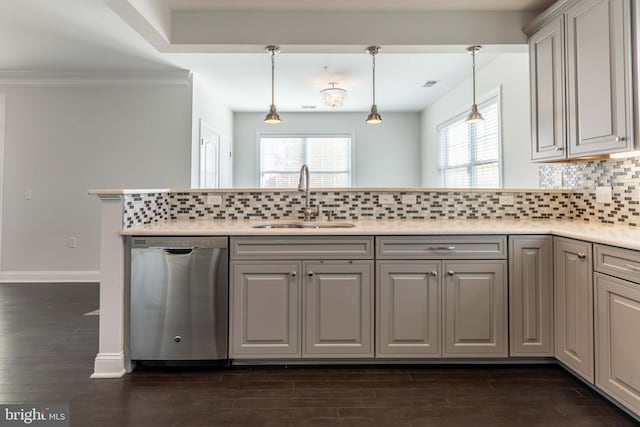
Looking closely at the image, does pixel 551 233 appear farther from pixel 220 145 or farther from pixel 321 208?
pixel 220 145

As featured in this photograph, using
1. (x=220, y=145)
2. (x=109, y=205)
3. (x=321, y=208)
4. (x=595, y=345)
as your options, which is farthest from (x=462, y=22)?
(x=220, y=145)

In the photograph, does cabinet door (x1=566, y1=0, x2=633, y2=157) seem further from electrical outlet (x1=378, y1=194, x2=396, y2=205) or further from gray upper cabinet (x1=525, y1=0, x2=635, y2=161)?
electrical outlet (x1=378, y1=194, x2=396, y2=205)

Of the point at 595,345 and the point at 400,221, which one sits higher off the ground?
the point at 400,221

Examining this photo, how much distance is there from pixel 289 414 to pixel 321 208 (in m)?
1.49

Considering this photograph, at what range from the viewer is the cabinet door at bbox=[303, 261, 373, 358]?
2248 mm

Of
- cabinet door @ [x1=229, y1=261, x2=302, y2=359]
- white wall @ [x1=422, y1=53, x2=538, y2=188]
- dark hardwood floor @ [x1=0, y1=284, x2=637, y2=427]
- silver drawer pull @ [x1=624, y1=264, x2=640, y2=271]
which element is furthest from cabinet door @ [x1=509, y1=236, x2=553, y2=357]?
white wall @ [x1=422, y1=53, x2=538, y2=188]

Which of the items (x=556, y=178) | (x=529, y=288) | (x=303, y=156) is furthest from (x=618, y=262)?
(x=303, y=156)

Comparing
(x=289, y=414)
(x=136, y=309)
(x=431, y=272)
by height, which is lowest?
(x=289, y=414)

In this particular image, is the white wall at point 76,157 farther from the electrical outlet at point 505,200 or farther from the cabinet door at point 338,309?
the electrical outlet at point 505,200

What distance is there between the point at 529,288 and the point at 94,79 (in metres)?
5.08

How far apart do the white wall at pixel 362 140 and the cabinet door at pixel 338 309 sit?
4.88 m

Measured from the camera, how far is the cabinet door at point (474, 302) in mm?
2254

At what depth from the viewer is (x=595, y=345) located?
6.27 ft

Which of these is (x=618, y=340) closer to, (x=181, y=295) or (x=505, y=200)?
(x=505, y=200)
